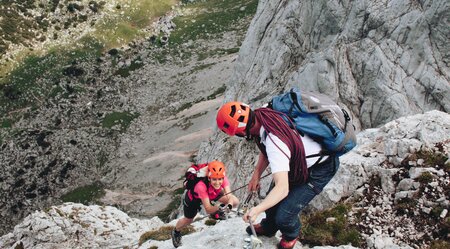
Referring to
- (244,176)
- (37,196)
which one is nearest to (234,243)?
(244,176)

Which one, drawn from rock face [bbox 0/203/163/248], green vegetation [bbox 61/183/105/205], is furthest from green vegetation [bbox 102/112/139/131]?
rock face [bbox 0/203/163/248]

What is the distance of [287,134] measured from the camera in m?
8.85

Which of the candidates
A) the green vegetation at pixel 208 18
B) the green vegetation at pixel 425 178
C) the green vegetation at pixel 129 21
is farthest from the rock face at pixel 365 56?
the green vegetation at pixel 129 21

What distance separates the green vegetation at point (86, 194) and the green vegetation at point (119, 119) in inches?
717

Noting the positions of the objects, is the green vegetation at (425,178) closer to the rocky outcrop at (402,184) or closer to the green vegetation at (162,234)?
the rocky outcrop at (402,184)

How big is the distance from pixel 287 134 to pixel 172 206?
58.0 meters

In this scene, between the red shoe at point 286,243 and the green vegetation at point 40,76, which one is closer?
the red shoe at point 286,243

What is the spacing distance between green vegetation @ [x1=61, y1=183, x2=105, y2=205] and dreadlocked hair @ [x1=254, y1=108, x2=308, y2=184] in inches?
2679

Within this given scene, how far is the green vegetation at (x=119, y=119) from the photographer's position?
9031 centimetres

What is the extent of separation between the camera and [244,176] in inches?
1644

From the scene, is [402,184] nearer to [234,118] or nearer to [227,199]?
[227,199]

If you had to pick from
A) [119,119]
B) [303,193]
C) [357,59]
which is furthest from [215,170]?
[119,119]

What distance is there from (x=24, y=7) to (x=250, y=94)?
328 ft

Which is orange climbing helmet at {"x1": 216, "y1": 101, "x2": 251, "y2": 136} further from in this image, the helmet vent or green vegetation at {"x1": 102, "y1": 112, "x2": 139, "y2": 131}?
green vegetation at {"x1": 102, "y1": 112, "x2": 139, "y2": 131}
